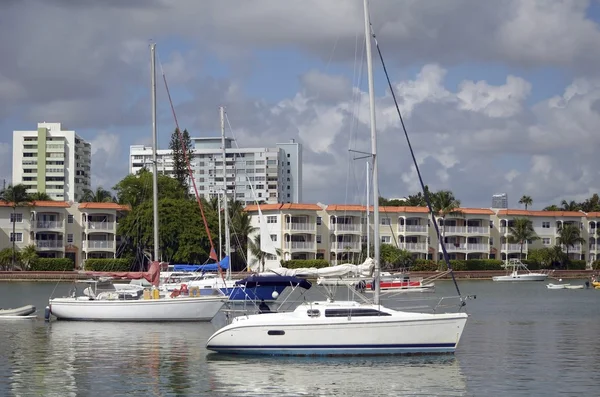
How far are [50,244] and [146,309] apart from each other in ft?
251

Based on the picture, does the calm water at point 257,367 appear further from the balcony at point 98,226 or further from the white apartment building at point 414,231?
the balcony at point 98,226

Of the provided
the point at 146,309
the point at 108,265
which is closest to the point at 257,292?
the point at 146,309

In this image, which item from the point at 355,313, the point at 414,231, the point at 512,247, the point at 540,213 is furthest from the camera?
the point at 540,213

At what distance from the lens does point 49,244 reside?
403 ft

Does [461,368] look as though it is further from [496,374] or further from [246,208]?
[246,208]

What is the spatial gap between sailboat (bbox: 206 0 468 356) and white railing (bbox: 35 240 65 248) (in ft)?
300

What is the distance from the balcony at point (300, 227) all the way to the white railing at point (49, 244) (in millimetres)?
29129

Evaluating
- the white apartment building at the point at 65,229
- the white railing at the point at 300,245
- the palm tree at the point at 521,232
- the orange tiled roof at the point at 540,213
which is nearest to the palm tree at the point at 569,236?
the orange tiled roof at the point at 540,213

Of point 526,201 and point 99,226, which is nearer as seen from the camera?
point 99,226

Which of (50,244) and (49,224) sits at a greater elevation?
(49,224)

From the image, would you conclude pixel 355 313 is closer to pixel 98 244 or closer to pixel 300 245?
pixel 300 245

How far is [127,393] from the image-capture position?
96.2 ft

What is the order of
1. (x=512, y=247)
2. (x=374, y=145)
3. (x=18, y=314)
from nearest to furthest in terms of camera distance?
1. (x=374, y=145)
2. (x=18, y=314)
3. (x=512, y=247)

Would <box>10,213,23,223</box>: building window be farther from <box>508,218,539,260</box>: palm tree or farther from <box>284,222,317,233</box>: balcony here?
<box>508,218,539,260</box>: palm tree
